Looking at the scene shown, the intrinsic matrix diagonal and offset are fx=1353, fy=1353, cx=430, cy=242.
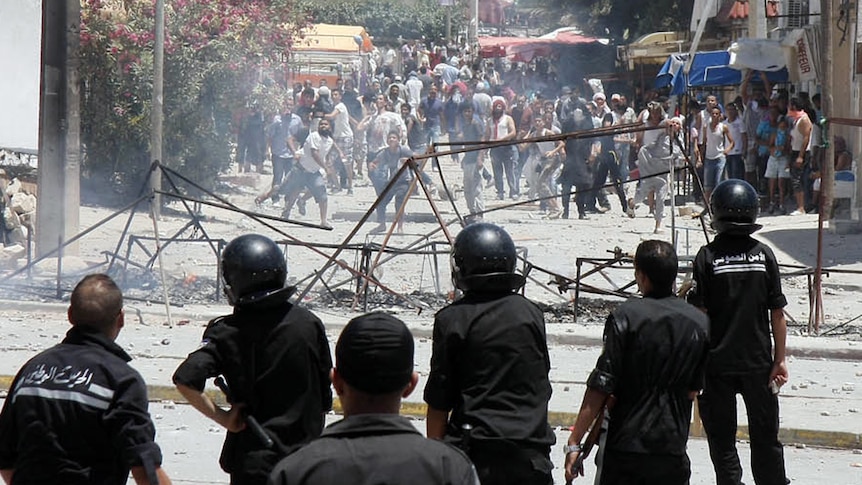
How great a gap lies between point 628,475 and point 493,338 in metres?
0.85

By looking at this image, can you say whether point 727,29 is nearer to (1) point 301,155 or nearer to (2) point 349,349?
(1) point 301,155

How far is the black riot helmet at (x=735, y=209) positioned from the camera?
6.06 meters

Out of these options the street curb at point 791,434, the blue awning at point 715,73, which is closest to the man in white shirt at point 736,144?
the blue awning at point 715,73

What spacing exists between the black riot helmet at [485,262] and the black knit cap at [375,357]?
1.58 meters

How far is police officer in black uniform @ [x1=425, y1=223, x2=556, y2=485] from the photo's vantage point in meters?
4.45

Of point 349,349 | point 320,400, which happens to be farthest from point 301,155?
point 349,349

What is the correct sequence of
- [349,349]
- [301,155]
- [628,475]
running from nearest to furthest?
[349,349], [628,475], [301,155]

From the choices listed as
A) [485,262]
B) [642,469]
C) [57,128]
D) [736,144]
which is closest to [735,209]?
[642,469]

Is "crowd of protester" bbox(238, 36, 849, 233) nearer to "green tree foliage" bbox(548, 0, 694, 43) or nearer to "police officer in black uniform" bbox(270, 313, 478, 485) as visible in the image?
"police officer in black uniform" bbox(270, 313, 478, 485)

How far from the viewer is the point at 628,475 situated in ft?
16.1

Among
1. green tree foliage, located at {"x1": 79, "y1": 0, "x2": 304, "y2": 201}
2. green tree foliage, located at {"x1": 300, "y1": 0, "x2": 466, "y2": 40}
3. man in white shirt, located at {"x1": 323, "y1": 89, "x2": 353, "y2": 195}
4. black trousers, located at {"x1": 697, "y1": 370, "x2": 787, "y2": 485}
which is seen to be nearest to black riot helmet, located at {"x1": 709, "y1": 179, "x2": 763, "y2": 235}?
black trousers, located at {"x1": 697, "y1": 370, "x2": 787, "y2": 485}

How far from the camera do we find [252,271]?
4.47 m

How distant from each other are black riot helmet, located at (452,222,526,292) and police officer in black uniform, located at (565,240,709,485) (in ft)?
1.61

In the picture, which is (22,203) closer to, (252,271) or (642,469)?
(252,271)
